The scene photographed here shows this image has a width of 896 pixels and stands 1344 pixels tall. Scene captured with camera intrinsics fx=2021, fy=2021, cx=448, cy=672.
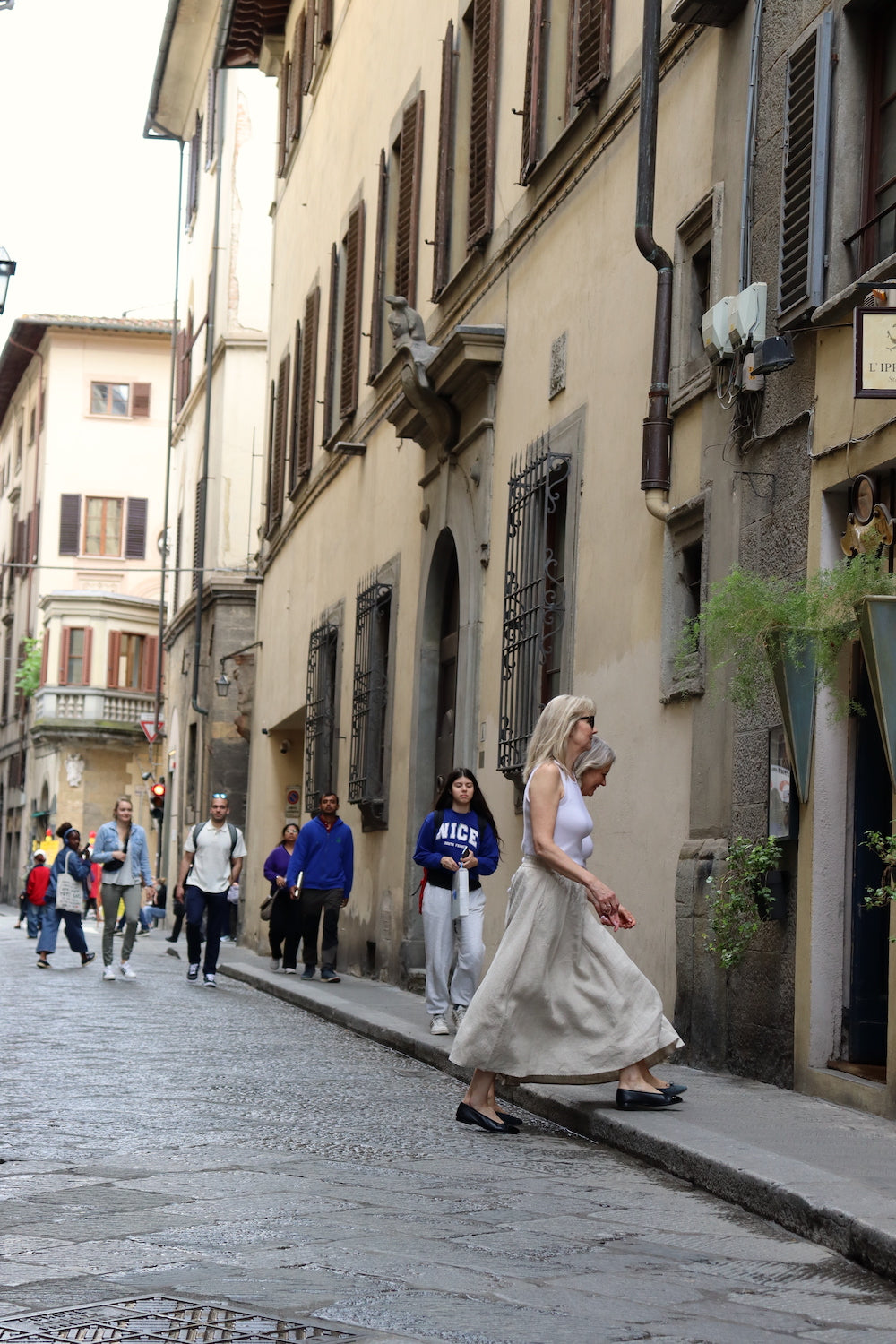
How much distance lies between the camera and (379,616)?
Result: 19297 millimetres

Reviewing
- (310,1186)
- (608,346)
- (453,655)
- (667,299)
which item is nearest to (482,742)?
(453,655)

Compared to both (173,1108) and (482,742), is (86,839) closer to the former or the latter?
(482,742)

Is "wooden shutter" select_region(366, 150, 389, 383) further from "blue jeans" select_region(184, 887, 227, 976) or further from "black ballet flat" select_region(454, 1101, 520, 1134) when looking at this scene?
"black ballet flat" select_region(454, 1101, 520, 1134)

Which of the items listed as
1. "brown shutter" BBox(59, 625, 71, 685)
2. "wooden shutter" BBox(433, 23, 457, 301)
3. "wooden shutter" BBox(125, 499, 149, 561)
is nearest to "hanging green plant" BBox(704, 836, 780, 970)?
"wooden shutter" BBox(433, 23, 457, 301)

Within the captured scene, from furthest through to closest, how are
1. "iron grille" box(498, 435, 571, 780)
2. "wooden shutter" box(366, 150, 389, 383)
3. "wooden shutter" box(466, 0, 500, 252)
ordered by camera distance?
1. "wooden shutter" box(366, 150, 389, 383)
2. "wooden shutter" box(466, 0, 500, 252)
3. "iron grille" box(498, 435, 571, 780)

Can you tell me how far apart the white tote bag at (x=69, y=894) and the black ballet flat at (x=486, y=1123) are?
12683 millimetres

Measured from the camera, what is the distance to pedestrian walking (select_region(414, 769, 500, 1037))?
467 inches

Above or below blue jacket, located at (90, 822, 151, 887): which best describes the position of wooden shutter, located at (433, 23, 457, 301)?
above

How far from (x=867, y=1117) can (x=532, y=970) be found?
1.43 meters

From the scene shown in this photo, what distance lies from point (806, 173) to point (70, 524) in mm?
48638

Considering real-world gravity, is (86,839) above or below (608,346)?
below

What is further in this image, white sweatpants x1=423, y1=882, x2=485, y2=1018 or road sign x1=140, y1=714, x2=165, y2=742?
road sign x1=140, y1=714, x2=165, y2=742

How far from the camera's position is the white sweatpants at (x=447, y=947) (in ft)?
38.9

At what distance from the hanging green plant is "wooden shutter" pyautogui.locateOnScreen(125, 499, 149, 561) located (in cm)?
4775
